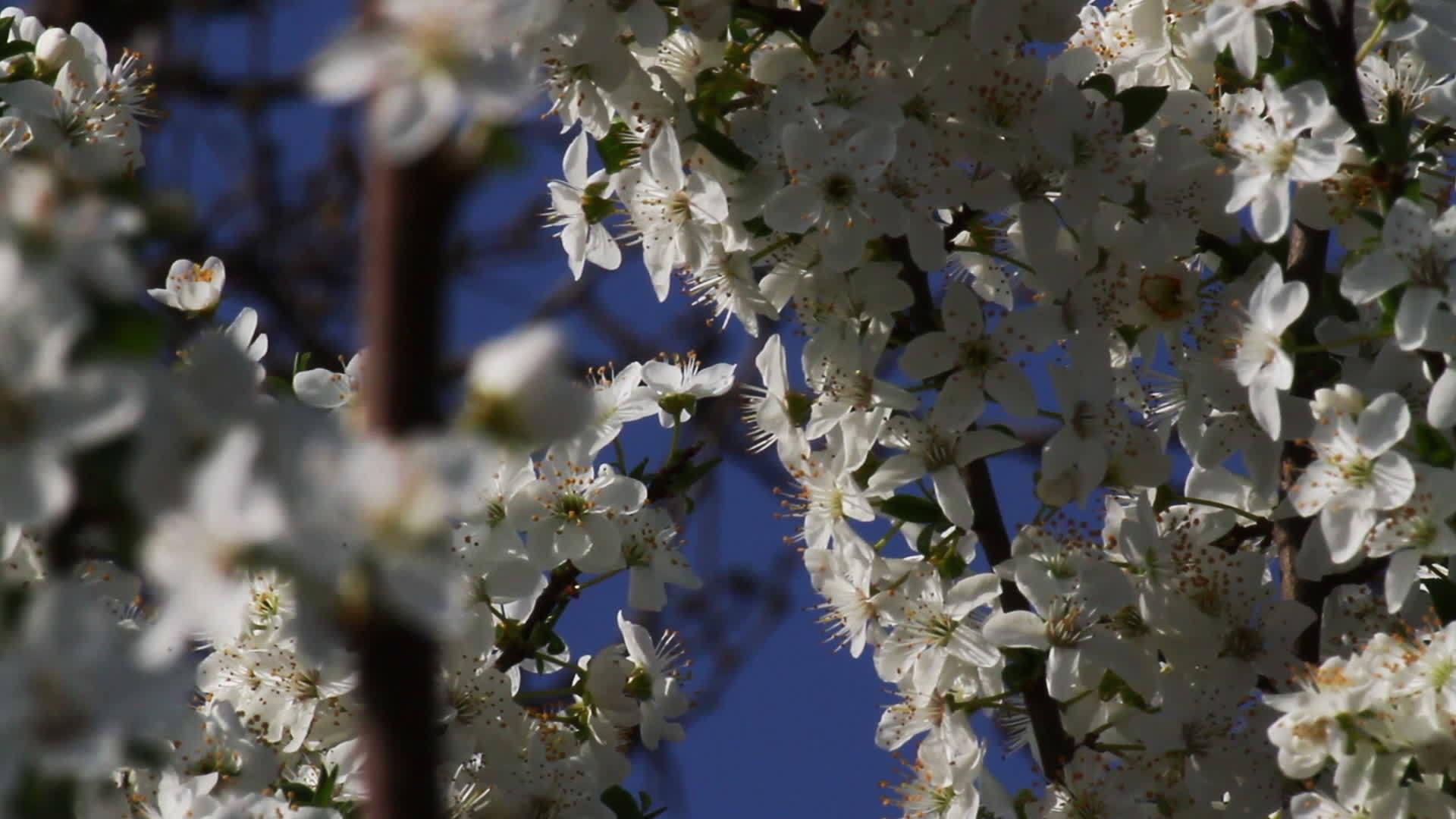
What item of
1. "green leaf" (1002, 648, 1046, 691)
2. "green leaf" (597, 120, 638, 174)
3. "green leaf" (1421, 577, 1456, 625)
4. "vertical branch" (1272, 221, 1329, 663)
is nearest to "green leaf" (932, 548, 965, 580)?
"green leaf" (1002, 648, 1046, 691)

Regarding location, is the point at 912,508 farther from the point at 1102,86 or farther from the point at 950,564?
the point at 1102,86

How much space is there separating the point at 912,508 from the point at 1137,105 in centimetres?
58

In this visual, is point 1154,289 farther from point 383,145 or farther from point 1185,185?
point 383,145

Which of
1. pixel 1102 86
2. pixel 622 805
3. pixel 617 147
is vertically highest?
pixel 1102 86

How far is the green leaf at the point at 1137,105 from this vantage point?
6.79 feet

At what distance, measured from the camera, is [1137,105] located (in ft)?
6.80

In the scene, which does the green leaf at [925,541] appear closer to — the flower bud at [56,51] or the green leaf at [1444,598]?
the green leaf at [1444,598]

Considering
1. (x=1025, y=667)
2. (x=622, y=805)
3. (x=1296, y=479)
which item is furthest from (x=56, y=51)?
(x=1296, y=479)

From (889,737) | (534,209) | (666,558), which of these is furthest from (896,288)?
(534,209)

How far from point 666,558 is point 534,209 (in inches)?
130

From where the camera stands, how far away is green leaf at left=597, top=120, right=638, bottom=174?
214 centimetres

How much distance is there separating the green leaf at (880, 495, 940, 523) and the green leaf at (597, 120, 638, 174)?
56 centimetres

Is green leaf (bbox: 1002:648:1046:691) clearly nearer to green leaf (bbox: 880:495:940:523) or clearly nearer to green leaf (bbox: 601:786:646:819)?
green leaf (bbox: 880:495:940:523)

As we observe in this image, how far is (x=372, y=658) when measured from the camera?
21.8 inches
